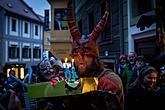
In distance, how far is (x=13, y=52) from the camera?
36.2 m

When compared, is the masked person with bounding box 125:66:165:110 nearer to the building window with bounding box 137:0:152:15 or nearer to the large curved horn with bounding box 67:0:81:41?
the large curved horn with bounding box 67:0:81:41

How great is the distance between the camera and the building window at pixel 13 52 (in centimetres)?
3531

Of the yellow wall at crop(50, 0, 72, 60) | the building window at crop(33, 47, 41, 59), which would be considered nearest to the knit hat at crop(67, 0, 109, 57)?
the yellow wall at crop(50, 0, 72, 60)

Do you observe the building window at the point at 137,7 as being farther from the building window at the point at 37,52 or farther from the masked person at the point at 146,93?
the building window at the point at 37,52

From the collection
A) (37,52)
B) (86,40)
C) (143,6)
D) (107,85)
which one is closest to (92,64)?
(86,40)

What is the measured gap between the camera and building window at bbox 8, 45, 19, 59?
3531 cm

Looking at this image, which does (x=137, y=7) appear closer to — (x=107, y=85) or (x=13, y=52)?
(x=107, y=85)

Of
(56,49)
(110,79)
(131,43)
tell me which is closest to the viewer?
(110,79)

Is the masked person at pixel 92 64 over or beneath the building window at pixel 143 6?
beneath

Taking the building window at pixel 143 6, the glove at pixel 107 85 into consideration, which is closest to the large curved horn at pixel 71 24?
the glove at pixel 107 85

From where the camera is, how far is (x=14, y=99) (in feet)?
19.2

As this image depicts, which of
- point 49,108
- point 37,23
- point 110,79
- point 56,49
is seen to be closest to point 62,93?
point 49,108

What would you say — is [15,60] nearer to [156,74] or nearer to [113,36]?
[113,36]

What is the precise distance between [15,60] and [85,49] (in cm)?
3378
